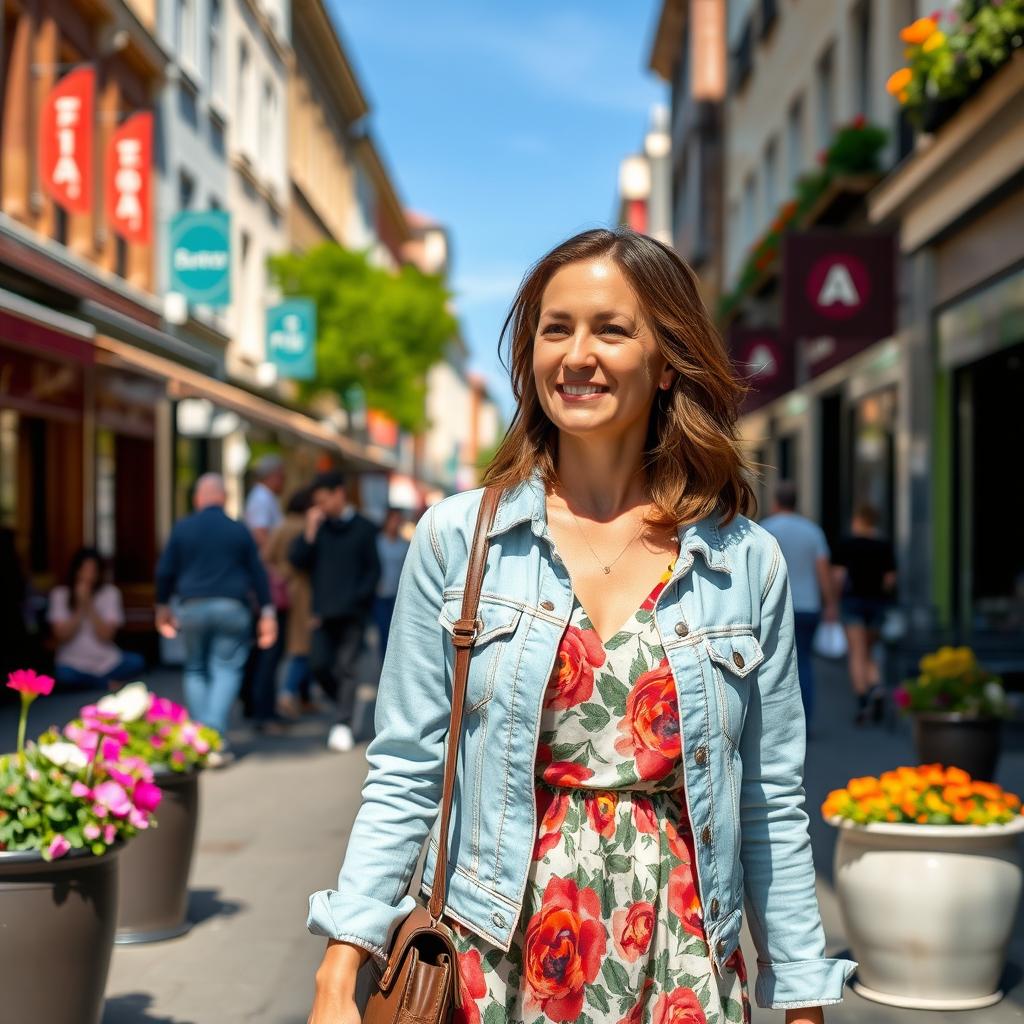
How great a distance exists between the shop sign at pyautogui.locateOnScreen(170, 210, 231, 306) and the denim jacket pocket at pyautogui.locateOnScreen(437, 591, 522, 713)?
1980cm

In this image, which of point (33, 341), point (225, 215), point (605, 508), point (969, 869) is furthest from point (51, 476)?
point (605, 508)

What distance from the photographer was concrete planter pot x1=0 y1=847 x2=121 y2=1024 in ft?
13.4

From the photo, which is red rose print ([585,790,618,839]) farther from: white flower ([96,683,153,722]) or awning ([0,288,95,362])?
awning ([0,288,95,362])

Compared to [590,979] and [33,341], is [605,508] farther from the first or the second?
[33,341]

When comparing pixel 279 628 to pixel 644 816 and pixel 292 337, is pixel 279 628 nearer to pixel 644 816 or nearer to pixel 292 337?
pixel 644 816

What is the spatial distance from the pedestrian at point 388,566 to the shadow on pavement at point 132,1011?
27.5 ft

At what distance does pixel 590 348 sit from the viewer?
2365mm

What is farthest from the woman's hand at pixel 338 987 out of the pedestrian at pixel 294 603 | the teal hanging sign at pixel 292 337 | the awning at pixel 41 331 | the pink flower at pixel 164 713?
the teal hanging sign at pixel 292 337

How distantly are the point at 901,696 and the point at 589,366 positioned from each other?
681 cm

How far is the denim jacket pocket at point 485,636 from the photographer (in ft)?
7.49

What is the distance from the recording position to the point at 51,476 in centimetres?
1617

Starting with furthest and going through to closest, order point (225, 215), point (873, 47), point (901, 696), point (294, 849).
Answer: point (225, 215), point (873, 47), point (901, 696), point (294, 849)

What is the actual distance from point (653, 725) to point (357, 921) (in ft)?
1.58

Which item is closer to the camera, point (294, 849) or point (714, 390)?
point (714, 390)
